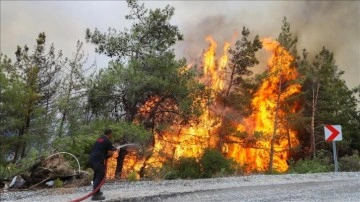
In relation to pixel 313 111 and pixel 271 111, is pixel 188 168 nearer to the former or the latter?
pixel 271 111

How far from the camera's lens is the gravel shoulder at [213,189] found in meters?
9.43

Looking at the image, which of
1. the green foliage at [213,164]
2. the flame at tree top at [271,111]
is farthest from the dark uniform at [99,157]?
the flame at tree top at [271,111]

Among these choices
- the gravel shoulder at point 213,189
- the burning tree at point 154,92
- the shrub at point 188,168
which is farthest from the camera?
the burning tree at point 154,92

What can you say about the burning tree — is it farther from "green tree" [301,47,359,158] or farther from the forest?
"green tree" [301,47,359,158]

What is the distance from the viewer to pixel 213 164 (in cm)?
1452

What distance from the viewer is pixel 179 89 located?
17.8m

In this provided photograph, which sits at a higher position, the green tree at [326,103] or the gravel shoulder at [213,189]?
the green tree at [326,103]

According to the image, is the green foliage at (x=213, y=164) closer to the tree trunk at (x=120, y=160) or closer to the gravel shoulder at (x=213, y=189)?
the gravel shoulder at (x=213, y=189)

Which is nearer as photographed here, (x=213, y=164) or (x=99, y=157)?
(x=99, y=157)

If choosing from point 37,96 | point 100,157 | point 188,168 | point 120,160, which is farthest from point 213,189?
point 37,96

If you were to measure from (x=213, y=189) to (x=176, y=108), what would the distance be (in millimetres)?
8364

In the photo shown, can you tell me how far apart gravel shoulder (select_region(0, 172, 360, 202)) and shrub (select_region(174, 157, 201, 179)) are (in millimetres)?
1884

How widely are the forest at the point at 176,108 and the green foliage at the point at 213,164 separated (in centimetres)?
5

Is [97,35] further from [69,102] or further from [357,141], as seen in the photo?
[357,141]
